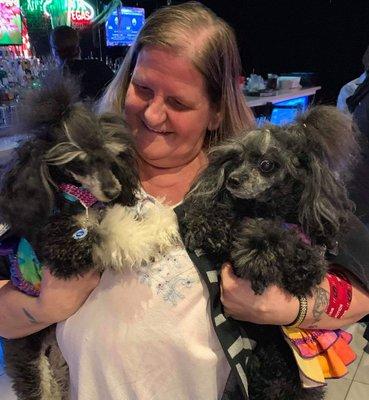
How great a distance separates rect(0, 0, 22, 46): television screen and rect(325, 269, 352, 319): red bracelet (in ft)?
16.1

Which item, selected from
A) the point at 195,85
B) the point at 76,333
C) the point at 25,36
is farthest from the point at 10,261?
the point at 25,36

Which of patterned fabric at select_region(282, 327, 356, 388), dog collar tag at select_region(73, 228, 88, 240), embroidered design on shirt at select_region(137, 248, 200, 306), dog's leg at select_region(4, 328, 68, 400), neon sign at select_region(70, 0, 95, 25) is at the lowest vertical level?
neon sign at select_region(70, 0, 95, 25)

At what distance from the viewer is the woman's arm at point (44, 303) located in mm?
1025

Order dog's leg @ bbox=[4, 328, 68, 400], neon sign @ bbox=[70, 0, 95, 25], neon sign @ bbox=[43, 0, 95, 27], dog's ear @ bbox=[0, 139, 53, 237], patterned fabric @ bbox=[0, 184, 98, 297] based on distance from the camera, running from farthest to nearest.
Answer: neon sign @ bbox=[70, 0, 95, 25] → neon sign @ bbox=[43, 0, 95, 27] → dog's leg @ bbox=[4, 328, 68, 400] → patterned fabric @ bbox=[0, 184, 98, 297] → dog's ear @ bbox=[0, 139, 53, 237]

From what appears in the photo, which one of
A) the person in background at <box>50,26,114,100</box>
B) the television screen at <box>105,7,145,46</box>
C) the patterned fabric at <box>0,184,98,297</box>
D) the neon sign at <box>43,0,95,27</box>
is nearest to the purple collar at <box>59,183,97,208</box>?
the patterned fabric at <box>0,184,98,297</box>

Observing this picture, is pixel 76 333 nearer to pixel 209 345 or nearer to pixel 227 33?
pixel 209 345

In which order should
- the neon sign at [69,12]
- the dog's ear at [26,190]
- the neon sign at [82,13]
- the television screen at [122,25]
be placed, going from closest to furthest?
the dog's ear at [26,190]
the neon sign at [69,12]
the neon sign at [82,13]
the television screen at [122,25]

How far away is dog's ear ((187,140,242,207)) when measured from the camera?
1.13 meters

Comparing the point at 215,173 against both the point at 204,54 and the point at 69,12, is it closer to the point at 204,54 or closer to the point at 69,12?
the point at 204,54

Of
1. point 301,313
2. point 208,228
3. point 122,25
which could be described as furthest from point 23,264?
point 122,25

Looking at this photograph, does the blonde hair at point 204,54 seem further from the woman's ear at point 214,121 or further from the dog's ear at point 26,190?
the dog's ear at point 26,190

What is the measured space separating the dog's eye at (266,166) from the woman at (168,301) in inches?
9.6

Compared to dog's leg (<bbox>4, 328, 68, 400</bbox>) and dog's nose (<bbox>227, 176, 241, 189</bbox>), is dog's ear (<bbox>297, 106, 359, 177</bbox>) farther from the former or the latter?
dog's leg (<bbox>4, 328, 68, 400</bbox>)

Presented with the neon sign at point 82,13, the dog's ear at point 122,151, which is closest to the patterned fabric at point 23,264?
the dog's ear at point 122,151
